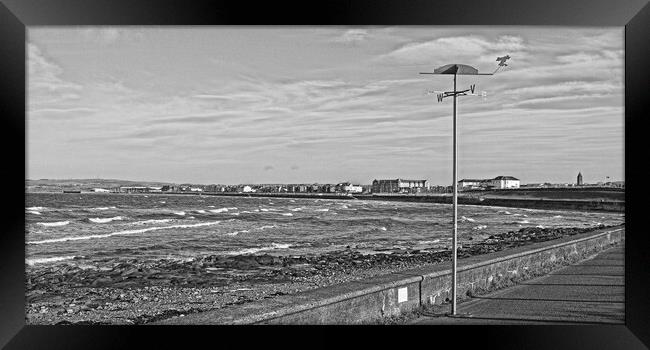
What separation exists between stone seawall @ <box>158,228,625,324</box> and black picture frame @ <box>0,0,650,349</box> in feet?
A: 0.63

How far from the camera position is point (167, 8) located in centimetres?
504

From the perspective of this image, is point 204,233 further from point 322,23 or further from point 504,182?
point 504,182

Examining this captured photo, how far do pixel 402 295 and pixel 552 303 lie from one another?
1858mm

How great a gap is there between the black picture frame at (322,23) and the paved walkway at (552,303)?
1.40ft

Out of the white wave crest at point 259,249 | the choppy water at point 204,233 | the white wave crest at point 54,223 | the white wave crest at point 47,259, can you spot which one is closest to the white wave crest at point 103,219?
the choppy water at point 204,233

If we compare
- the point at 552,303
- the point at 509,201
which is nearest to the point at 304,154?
the point at 552,303

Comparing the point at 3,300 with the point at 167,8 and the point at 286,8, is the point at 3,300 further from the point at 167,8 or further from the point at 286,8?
the point at 286,8

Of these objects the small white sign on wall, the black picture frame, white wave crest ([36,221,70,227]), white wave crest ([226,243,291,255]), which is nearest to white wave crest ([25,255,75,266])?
white wave crest ([226,243,291,255])

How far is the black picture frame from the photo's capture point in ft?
16.2

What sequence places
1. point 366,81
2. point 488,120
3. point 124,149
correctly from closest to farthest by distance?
point 488,120, point 366,81, point 124,149

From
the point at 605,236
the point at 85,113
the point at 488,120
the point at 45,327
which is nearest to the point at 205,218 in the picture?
the point at 85,113

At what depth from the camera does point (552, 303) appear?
6.45 meters

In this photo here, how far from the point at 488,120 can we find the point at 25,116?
1733 cm

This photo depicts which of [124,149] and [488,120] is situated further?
[124,149]
